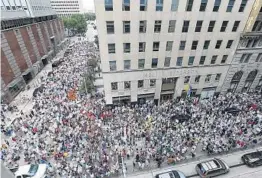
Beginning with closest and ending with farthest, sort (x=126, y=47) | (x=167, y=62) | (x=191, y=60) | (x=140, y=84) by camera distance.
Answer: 1. (x=126, y=47)
2. (x=167, y=62)
3. (x=191, y=60)
4. (x=140, y=84)

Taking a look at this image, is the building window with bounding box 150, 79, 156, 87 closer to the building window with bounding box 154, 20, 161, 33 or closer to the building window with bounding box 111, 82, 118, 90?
the building window with bounding box 111, 82, 118, 90

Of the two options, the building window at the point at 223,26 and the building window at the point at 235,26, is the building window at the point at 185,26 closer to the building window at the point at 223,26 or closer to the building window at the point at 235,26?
the building window at the point at 223,26

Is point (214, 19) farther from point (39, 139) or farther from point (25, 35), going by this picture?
point (25, 35)

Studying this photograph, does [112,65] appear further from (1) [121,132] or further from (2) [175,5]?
(2) [175,5]

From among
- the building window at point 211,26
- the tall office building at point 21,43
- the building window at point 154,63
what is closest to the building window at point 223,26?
the building window at point 211,26

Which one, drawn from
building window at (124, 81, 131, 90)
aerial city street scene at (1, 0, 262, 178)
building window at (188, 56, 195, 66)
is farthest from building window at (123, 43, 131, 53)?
building window at (188, 56, 195, 66)

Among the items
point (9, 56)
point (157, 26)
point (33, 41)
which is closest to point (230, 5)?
point (157, 26)
